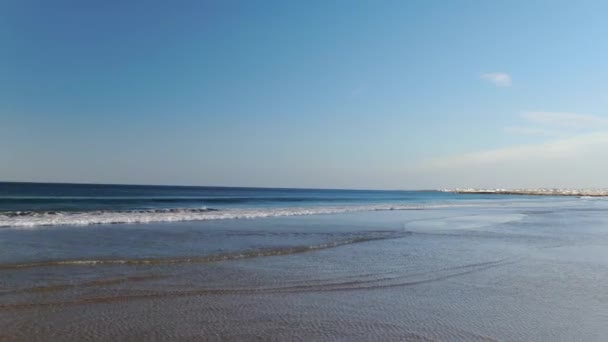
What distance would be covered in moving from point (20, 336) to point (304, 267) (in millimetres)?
6769

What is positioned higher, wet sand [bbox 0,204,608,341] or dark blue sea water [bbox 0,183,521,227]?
dark blue sea water [bbox 0,183,521,227]

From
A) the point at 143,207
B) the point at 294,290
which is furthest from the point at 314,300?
the point at 143,207

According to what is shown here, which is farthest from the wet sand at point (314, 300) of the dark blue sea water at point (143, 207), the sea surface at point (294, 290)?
the dark blue sea water at point (143, 207)

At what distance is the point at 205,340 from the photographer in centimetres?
598

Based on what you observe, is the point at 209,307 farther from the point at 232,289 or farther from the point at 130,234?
the point at 130,234

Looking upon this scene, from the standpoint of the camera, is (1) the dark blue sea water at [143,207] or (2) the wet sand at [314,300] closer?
(2) the wet sand at [314,300]

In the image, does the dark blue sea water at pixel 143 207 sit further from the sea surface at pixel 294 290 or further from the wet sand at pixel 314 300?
the wet sand at pixel 314 300

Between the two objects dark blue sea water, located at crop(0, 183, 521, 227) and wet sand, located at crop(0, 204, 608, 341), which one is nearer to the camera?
wet sand, located at crop(0, 204, 608, 341)

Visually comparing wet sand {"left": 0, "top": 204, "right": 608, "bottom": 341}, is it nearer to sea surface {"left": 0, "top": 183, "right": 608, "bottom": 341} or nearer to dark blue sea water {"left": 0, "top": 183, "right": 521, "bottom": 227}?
sea surface {"left": 0, "top": 183, "right": 608, "bottom": 341}

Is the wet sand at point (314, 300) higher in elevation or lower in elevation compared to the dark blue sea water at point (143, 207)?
lower

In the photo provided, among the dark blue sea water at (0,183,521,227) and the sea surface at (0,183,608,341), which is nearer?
the sea surface at (0,183,608,341)

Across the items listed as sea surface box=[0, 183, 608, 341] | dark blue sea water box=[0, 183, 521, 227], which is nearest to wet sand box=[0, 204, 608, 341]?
sea surface box=[0, 183, 608, 341]

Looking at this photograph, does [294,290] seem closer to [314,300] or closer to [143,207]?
[314,300]

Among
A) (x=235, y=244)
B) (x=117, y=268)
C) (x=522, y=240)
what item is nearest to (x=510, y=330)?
(x=117, y=268)
